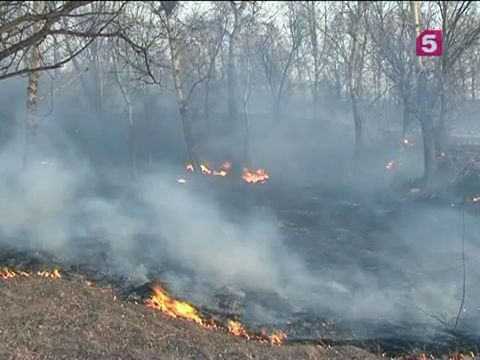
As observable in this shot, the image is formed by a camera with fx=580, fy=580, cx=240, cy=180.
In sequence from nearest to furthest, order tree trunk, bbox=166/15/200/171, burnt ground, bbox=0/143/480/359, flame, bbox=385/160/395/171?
burnt ground, bbox=0/143/480/359, tree trunk, bbox=166/15/200/171, flame, bbox=385/160/395/171

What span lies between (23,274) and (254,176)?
17417mm

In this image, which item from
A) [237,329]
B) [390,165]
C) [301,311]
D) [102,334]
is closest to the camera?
[102,334]

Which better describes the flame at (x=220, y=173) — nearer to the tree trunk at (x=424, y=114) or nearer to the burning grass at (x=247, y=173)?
the burning grass at (x=247, y=173)

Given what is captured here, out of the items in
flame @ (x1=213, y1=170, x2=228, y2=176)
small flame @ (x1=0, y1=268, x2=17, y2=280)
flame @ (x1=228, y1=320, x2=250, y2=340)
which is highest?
small flame @ (x1=0, y1=268, x2=17, y2=280)

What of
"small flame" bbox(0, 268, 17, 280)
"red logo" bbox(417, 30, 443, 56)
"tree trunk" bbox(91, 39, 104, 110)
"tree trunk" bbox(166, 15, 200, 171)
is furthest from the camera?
"tree trunk" bbox(91, 39, 104, 110)

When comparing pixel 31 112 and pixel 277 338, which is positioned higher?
pixel 31 112

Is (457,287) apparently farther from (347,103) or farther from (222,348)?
(347,103)

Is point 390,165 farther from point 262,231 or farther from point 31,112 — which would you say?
point 31,112

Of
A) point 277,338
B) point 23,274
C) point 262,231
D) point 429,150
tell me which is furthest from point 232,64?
point 277,338

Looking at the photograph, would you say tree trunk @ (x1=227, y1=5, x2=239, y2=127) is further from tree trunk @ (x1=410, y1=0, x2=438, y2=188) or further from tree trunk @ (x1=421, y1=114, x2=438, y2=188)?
tree trunk @ (x1=421, y1=114, x2=438, y2=188)

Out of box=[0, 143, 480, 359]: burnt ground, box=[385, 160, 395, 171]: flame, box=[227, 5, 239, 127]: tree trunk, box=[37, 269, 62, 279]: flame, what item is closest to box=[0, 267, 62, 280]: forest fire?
box=[37, 269, 62, 279]: flame

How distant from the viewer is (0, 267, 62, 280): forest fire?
9080 millimetres

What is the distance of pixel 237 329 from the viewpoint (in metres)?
8.54

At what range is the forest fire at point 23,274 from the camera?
9.08 metres
